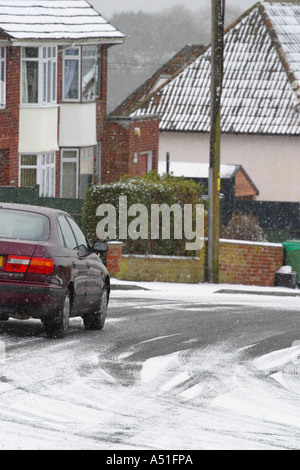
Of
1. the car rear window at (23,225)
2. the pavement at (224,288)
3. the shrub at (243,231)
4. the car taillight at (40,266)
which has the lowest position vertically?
the pavement at (224,288)

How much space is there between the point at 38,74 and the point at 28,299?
23224 mm

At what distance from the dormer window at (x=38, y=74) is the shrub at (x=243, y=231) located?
7035mm

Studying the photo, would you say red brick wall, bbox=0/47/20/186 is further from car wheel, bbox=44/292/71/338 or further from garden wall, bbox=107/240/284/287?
car wheel, bbox=44/292/71/338

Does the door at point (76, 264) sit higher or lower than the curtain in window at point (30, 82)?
lower

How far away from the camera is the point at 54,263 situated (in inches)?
480

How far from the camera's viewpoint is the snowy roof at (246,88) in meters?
50.1

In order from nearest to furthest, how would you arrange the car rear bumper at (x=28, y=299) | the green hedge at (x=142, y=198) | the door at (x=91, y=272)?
the car rear bumper at (x=28, y=299), the door at (x=91, y=272), the green hedge at (x=142, y=198)

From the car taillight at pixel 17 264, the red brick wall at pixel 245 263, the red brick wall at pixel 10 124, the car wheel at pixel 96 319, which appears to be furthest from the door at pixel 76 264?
the red brick wall at pixel 10 124

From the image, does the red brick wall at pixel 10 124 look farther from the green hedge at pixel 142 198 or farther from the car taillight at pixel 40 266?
the car taillight at pixel 40 266

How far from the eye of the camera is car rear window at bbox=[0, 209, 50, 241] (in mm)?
12445

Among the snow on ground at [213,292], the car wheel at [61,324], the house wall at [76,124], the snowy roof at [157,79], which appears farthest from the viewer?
the snowy roof at [157,79]

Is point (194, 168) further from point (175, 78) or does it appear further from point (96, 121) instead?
point (175, 78)

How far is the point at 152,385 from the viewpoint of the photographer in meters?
9.88
